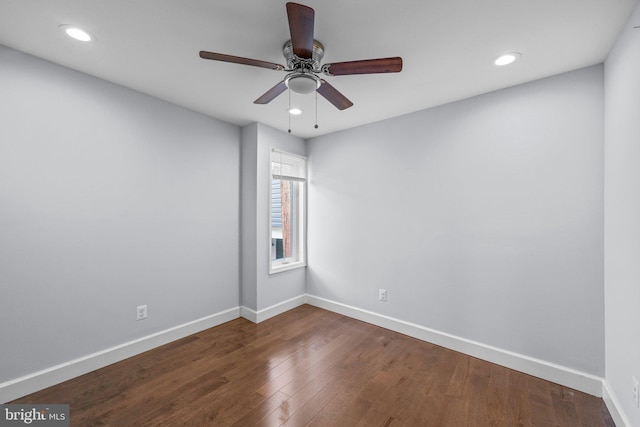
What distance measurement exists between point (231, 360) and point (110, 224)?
1.65 meters

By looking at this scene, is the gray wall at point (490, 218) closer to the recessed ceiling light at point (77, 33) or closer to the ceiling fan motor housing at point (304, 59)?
the ceiling fan motor housing at point (304, 59)

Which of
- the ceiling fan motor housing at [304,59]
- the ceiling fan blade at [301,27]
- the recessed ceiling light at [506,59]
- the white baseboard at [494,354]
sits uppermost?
the recessed ceiling light at [506,59]

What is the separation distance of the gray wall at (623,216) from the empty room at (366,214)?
2cm

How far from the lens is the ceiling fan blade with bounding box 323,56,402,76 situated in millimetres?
1589

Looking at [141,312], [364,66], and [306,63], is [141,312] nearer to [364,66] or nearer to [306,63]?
[306,63]

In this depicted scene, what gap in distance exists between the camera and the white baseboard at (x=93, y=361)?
6.29ft

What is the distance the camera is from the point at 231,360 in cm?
248

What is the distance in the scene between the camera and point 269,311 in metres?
3.45

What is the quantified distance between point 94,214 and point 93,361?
1249 mm

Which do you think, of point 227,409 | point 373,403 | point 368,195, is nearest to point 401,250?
point 368,195

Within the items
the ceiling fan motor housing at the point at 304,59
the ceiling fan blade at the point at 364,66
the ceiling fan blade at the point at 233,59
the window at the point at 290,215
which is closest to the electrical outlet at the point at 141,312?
the window at the point at 290,215

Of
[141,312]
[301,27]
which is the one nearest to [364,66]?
[301,27]

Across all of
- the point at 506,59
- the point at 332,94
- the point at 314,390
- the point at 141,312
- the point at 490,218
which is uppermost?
the point at 506,59

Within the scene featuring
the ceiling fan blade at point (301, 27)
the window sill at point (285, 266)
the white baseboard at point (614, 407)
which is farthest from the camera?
the window sill at point (285, 266)
